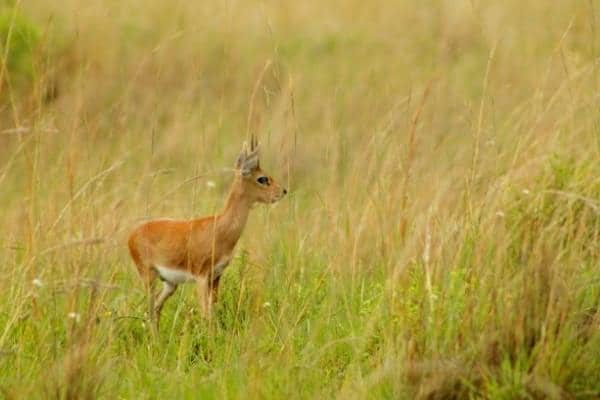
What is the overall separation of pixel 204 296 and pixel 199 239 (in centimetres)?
51

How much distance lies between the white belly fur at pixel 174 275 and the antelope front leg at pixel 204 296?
0.12 metres

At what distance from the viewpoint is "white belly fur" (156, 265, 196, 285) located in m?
6.24

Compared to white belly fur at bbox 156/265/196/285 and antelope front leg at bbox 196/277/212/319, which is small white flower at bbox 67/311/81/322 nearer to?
antelope front leg at bbox 196/277/212/319

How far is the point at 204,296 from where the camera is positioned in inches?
232

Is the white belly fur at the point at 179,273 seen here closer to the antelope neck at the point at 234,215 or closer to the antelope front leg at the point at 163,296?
the antelope front leg at the point at 163,296

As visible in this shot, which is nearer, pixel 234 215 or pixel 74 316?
pixel 74 316

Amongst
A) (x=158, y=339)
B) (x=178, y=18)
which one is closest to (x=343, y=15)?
(x=178, y=18)

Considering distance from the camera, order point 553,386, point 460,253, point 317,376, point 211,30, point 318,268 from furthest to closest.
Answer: point 211,30
point 318,268
point 460,253
point 317,376
point 553,386

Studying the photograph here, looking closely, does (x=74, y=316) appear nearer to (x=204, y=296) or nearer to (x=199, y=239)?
(x=204, y=296)

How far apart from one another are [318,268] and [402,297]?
138cm

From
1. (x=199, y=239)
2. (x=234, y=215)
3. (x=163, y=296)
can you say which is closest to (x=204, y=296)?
(x=163, y=296)

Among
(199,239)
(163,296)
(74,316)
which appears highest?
(74,316)

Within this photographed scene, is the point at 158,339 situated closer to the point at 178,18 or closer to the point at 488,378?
the point at 488,378

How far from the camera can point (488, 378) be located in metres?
4.46
